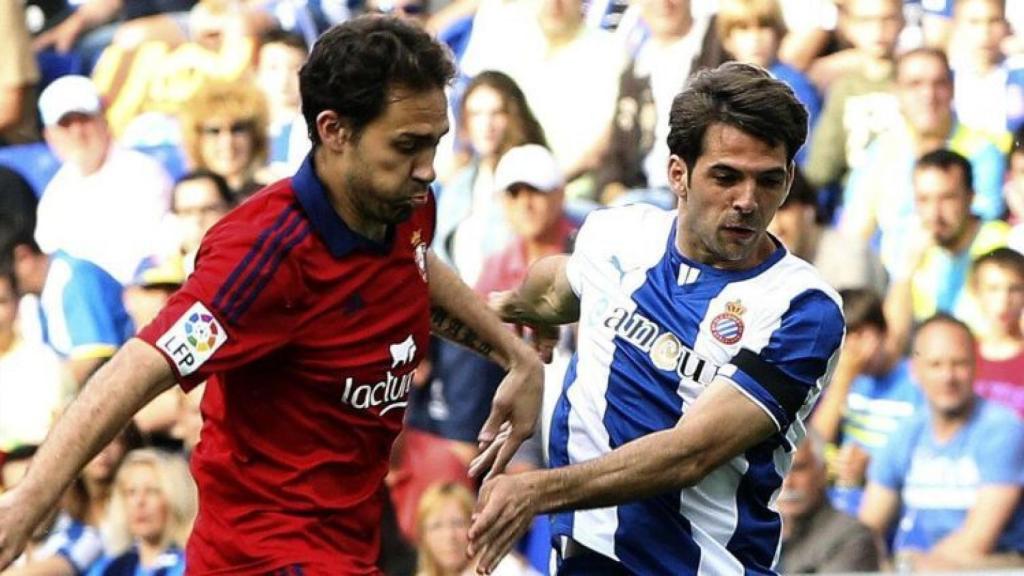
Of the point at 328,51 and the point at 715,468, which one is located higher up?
the point at 328,51

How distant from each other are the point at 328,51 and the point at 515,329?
4.85 ft

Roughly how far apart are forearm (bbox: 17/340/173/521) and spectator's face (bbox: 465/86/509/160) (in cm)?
451

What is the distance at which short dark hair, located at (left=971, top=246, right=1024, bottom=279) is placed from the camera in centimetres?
838

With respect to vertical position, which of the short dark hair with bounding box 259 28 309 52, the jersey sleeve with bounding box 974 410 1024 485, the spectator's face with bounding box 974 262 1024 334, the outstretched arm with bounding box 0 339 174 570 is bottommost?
the jersey sleeve with bounding box 974 410 1024 485

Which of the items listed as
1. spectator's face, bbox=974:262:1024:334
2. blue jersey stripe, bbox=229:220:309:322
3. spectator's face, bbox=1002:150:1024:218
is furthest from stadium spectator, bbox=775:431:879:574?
blue jersey stripe, bbox=229:220:309:322

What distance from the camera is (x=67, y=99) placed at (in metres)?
8.62

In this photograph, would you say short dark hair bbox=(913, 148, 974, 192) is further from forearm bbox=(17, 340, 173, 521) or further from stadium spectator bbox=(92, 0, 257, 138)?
forearm bbox=(17, 340, 173, 521)

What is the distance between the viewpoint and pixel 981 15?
845 cm

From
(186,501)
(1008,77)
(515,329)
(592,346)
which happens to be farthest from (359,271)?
(1008,77)

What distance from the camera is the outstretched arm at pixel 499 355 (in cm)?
488

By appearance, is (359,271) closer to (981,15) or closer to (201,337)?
(201,337)

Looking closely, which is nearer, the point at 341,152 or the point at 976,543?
the point at 341,152

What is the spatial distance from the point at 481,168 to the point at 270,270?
4348 millimetres

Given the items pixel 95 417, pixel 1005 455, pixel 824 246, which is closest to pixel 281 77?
pixel 824 246
